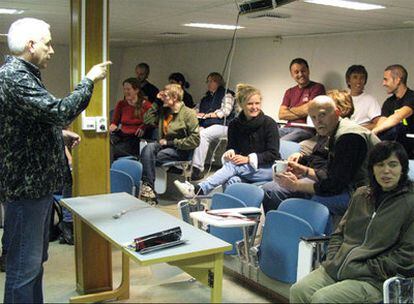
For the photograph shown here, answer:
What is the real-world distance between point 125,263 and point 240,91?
173cm

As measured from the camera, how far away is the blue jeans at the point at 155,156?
190 inches

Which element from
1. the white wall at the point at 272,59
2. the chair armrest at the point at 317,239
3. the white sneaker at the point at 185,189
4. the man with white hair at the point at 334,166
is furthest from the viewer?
the white wall at the point at 272,59

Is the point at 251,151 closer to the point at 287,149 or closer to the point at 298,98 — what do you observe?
the point at 287,149


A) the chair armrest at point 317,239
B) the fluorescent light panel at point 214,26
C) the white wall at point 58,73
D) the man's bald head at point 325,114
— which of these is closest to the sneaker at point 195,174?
the fluorescent light panel at point 214,26

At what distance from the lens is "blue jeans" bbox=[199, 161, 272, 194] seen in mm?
3699

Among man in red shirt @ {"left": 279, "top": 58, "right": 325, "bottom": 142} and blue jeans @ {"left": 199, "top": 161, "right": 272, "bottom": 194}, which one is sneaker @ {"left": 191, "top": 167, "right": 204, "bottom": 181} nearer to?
man in red shirt @ {"left": 279, "top": 58, "right": 325, "bottom": 142}

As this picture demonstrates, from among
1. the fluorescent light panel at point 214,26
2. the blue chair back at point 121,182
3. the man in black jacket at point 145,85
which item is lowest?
the blue chair back at point 121,182

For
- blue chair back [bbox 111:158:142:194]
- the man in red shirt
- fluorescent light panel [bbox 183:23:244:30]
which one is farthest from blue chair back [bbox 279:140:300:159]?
fluorescent light panel [bbox 183:23:244:30]

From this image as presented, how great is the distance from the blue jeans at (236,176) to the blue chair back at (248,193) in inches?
25.8

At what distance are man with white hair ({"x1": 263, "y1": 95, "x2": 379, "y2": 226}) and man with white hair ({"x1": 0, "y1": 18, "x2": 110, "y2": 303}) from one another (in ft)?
4.49

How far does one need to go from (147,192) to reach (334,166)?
2.45 metres

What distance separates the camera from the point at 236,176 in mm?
3754

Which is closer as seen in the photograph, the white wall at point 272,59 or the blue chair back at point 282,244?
the blue chair back at point 282,244

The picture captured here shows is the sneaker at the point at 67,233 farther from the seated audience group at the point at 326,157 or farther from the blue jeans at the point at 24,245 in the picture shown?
the blue jeans at the point at 24,245
